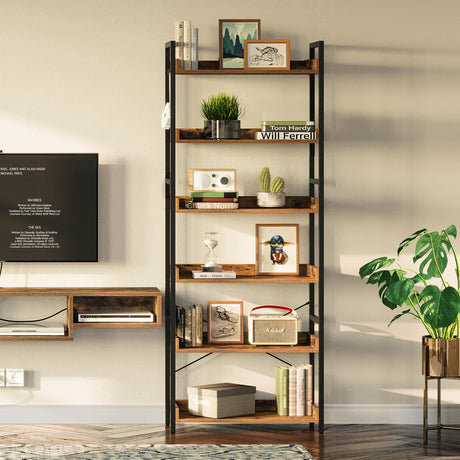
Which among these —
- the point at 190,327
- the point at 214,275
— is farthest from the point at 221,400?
the point at 214,275

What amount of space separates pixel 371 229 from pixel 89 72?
192 cm

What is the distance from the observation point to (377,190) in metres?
4.50

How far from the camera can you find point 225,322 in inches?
171

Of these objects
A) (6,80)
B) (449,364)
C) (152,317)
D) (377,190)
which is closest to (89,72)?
(6,80)

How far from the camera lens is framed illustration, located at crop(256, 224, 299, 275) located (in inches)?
173

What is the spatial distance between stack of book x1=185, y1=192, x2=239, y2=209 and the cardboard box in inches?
40.2

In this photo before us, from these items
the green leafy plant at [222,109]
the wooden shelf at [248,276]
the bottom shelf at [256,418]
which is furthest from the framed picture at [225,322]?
the green leafy plant at [222,109]

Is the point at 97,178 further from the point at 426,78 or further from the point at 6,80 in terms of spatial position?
the point at 426,78

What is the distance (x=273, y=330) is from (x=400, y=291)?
0.76 m

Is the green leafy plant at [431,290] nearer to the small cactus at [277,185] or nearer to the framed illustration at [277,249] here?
the framed illustration at [277,249]

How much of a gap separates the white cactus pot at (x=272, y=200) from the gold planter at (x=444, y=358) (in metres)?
1.11

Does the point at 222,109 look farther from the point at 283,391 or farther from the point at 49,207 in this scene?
the point at 283,391

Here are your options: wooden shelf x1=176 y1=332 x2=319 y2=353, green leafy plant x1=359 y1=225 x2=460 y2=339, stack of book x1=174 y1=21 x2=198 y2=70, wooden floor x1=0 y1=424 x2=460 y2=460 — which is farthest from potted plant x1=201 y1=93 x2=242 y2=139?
wooden floor x1=0 y1=424 x2=460 y2=460

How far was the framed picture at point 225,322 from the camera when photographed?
14.2 ft
